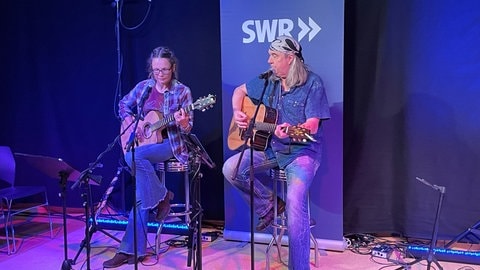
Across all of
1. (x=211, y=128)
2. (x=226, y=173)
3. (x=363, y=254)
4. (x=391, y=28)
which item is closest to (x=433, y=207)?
(x=363, y=254)

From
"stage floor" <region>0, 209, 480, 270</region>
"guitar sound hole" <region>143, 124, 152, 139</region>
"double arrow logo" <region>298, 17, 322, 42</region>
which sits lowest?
"stage floor" <region>0, 209, 480, 270</region>

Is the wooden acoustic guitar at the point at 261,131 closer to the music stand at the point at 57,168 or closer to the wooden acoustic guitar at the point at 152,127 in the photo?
the wooden acoustic guitar at the point at 152,127

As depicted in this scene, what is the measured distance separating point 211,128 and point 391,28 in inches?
66.0

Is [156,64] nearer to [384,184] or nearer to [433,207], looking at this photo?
[384,184]

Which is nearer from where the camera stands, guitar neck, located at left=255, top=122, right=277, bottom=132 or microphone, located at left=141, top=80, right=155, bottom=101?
guitar neck, located at left=255, top=122, right=277, bottom=132

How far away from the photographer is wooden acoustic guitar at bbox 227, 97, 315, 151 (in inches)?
111

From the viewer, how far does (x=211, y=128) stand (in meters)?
4.27

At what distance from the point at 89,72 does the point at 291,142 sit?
2.43 metres

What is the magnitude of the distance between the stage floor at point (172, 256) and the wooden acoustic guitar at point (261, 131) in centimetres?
78

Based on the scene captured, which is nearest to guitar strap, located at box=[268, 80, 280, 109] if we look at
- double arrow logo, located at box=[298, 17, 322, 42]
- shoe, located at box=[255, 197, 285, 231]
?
double arrow logo, located at box=[298, 17, 322, 42]

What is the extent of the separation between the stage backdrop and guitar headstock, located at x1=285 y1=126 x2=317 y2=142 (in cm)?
74

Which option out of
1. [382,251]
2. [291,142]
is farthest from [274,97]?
[382,251]

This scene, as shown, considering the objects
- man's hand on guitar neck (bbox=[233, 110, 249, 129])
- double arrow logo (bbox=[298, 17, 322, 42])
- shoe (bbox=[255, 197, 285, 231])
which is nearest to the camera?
man's hand on guitar neck (bbox=[233, 110, 249, 129])

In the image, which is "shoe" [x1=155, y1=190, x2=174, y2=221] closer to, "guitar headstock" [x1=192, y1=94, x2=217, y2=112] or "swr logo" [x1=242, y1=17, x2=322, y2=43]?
"guitar headstock" [x1=192, y1=94, x2=217, y2=112]
